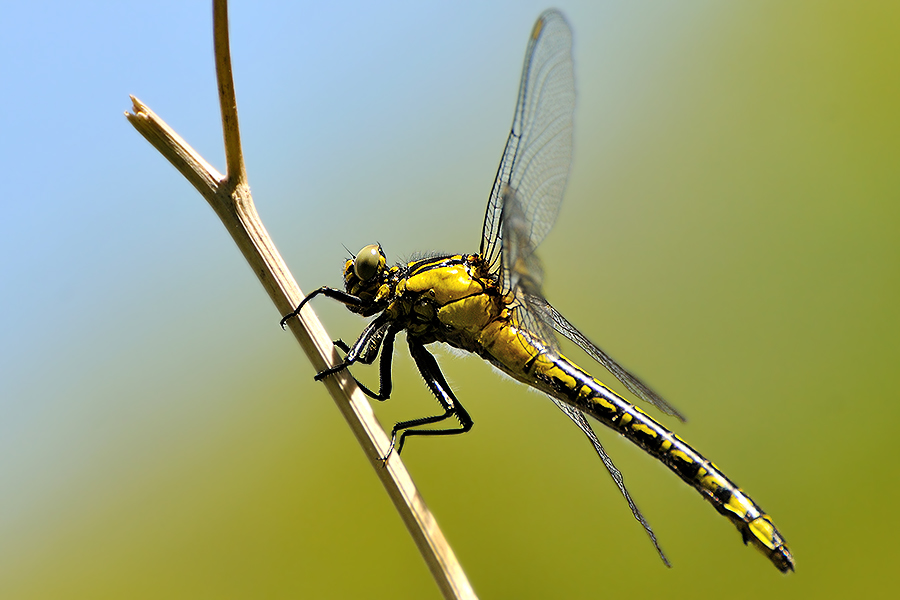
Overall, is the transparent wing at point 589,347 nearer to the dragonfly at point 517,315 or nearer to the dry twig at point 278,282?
the dragonfly at point 517,315

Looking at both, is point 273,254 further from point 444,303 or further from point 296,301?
point 444,303

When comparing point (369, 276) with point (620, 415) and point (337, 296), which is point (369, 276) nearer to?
point (337, 296)

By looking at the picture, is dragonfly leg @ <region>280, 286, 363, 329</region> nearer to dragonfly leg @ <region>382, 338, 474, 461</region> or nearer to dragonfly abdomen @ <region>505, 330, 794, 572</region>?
dragonfly leg @ <region>382, 338, 474, 461</region>

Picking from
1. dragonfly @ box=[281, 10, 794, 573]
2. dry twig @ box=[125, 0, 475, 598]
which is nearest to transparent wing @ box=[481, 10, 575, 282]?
dragonfly @ box=[281, 10, 794, 573]

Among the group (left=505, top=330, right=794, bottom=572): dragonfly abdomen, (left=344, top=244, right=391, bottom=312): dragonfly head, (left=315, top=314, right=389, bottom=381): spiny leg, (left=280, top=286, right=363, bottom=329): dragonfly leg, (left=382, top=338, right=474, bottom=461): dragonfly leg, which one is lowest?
(left=505, top=330, right=794, bottom=572): dragonfly abdomen

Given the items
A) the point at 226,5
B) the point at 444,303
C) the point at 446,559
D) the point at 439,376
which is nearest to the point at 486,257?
the point at 444,303

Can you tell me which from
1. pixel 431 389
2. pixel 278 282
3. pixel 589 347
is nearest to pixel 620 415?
pixel 589 347

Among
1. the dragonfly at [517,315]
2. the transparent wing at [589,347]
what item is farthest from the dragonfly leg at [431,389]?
the transparent wing at [589,347]
